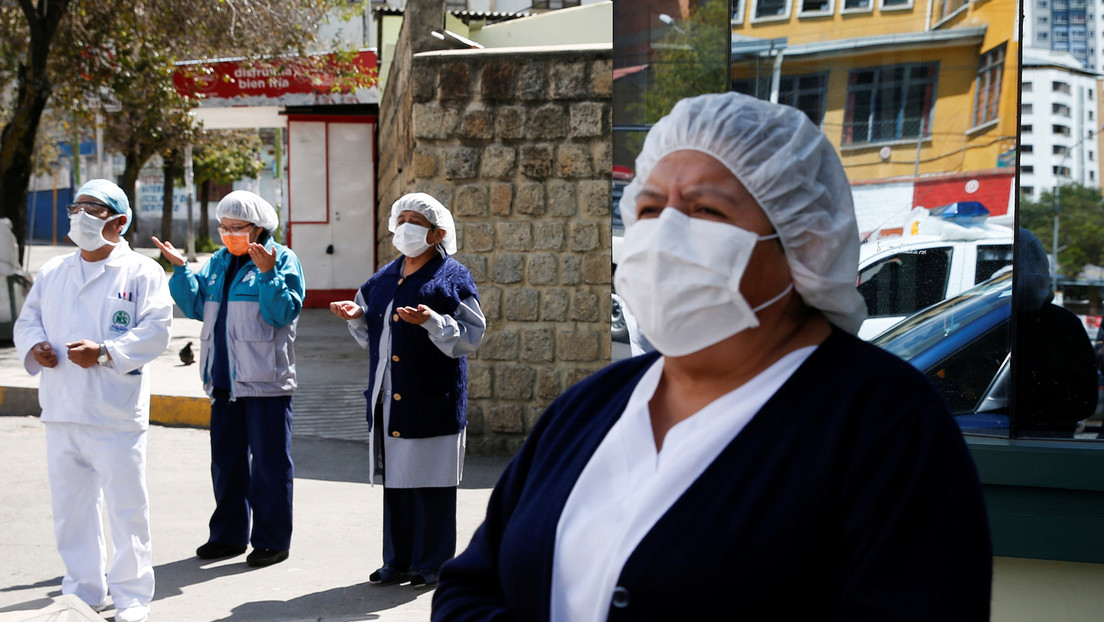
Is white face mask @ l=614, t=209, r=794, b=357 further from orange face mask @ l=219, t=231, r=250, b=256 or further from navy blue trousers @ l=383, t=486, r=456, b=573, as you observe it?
orange face mask @ l=219, t=231, r=250, b=256

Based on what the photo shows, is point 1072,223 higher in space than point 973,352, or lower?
higher

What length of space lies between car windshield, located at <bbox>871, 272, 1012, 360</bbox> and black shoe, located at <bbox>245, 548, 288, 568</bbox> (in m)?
3.47

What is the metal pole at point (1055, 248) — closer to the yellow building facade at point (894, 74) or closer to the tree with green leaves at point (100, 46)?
the yellow building facade at point (894, 74)

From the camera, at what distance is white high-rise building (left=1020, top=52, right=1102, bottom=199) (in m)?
3.18

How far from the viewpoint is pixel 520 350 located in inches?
305

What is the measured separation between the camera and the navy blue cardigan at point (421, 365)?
16.4 ft

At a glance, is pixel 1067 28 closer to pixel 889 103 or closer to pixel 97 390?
pixel 889 103

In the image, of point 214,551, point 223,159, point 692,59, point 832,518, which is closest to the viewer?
point 832,518

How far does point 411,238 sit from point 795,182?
3.50 m

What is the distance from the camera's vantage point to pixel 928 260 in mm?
3512

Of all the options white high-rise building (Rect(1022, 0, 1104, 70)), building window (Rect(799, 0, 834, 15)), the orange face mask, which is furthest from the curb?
white high-rise building (Rect(1022, 0, 1104, 70))

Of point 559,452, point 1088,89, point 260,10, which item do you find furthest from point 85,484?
point 260,10

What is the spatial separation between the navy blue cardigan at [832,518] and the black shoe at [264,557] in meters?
4.31

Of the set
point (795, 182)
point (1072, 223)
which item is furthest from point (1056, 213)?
point (795, 182)
